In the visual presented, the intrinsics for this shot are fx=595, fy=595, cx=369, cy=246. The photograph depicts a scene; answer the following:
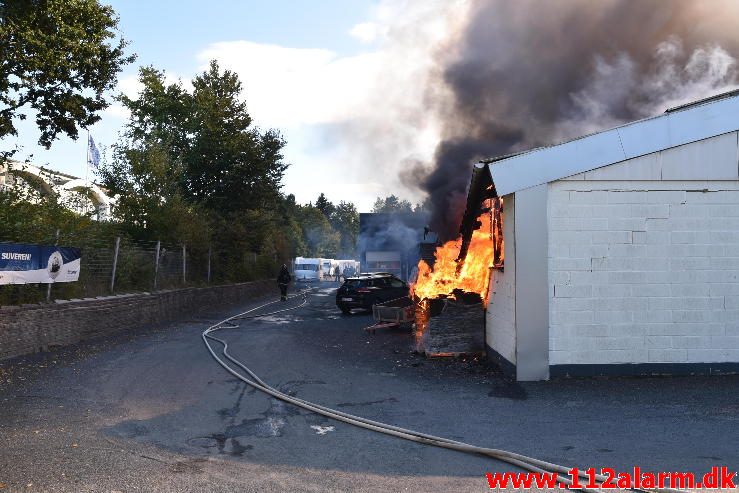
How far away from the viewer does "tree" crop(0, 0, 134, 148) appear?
12578 millimetres

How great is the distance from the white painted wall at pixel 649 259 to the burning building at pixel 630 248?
15mm

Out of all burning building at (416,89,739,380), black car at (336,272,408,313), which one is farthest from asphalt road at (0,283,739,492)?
black car at (336,272,408,313)

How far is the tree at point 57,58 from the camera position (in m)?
12.6

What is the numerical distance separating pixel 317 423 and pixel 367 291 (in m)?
14.2

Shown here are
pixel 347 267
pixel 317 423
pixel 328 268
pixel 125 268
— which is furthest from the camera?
pixel 347 267

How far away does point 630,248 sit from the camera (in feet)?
30.0

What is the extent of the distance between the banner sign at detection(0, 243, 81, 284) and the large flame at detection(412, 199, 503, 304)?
7.98 m

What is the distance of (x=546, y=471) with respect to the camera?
4984 mm

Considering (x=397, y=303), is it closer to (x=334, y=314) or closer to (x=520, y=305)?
(x=334, y=314)

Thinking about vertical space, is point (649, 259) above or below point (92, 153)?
below

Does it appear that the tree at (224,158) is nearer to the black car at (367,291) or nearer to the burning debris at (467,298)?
the black car at (367,291)

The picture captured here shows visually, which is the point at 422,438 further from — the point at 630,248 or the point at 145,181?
the point at 145,181

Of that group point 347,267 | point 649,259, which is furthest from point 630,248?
point 347,267

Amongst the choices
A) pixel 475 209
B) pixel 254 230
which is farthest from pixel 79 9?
pixel 254 230
